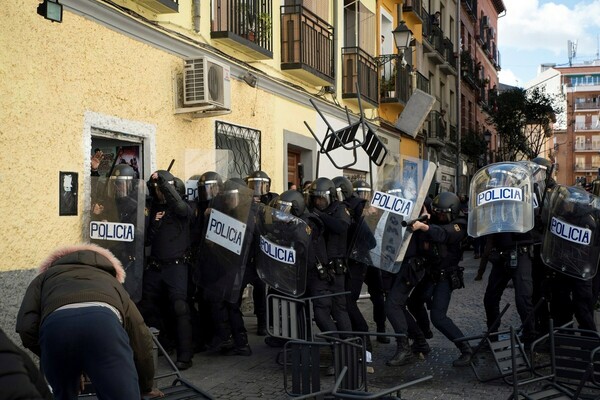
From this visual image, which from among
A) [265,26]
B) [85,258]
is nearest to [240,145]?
[265,26]

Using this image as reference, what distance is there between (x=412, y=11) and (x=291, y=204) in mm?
14951

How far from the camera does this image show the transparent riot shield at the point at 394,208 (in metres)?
6.86

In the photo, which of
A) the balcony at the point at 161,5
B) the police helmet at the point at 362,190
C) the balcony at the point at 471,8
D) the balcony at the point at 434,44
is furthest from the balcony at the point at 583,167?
the balcony at the point at 161,5

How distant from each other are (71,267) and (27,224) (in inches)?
126

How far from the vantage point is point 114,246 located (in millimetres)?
6684

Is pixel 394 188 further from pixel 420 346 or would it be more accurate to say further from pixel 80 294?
pixel 80 294

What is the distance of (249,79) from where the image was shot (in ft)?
35.7

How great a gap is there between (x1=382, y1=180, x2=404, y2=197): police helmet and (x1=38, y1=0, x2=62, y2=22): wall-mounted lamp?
133 inches

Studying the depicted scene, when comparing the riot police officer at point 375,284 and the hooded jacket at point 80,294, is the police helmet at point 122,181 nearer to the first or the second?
the riot police officer at point 375,284

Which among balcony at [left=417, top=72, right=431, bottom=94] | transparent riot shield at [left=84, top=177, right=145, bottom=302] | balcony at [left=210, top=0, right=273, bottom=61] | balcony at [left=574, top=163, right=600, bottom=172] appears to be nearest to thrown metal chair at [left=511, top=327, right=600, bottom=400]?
transparent riot shield at [left=84, top=177, right=145, bottom=302]

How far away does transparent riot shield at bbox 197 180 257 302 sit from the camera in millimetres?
6719

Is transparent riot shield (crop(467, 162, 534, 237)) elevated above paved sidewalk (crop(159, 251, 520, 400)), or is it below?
above

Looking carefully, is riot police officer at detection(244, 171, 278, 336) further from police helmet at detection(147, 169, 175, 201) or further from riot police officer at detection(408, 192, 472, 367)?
riot police officer at detection(408, 192, 472, 367)

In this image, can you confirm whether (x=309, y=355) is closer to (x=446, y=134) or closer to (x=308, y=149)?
(x=308, y=149)
